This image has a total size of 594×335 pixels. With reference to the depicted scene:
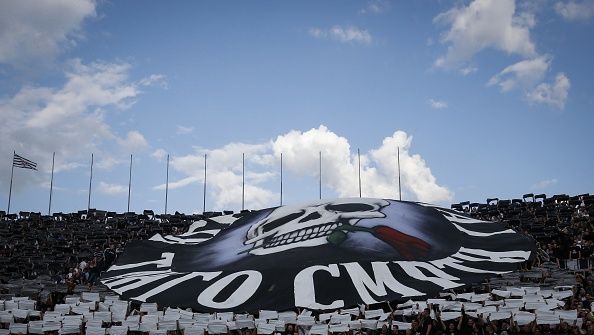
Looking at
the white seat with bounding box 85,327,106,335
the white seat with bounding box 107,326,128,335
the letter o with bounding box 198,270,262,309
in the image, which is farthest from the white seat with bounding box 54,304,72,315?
the letter o with bounding box 198,270,262,309

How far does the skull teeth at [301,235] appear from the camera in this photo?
3089 cm

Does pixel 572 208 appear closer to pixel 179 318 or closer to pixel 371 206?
pixel 371 206

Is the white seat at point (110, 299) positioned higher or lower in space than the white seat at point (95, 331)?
higher

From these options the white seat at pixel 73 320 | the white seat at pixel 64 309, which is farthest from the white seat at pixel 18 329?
the white seat at pixel 64 309

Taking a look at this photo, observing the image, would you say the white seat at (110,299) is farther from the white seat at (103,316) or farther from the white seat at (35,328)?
the white seat at (35,328)

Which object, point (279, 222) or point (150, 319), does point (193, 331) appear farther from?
point (279, 222)

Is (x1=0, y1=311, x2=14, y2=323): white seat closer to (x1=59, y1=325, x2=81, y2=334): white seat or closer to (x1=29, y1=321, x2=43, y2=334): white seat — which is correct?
(x1=29, y1=321, x2=43, y2=334): white seat

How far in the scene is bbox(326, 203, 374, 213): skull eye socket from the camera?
34.4 meters

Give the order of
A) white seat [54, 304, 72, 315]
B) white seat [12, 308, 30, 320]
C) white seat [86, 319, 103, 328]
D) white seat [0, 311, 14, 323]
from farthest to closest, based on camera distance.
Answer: white seat [54, 304, 72, 315], white seat [12, 308, 30, 320], white seat [0, 311, 14, 323], white seat [86, 319, 103, 328]

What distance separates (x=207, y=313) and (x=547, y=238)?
2250cm

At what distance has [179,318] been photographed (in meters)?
21.6

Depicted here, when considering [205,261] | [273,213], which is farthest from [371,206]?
[205,261]

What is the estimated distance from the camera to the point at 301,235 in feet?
103

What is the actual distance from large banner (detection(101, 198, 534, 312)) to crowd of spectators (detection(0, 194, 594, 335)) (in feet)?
5.83
